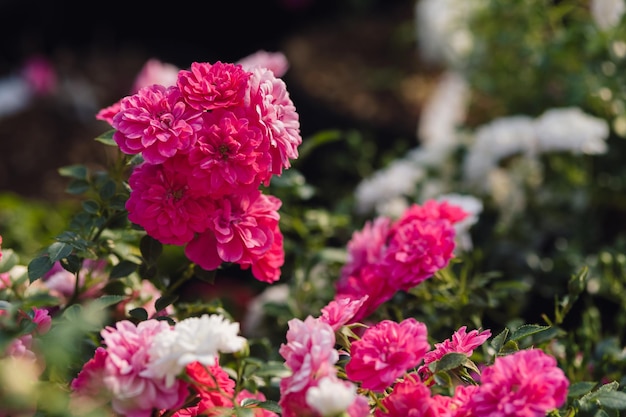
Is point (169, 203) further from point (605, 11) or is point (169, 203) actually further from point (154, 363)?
point (605, 11)

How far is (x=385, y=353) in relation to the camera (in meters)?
0.82

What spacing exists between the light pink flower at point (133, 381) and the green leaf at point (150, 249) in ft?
0.83

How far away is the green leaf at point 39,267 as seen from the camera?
0.96 metres

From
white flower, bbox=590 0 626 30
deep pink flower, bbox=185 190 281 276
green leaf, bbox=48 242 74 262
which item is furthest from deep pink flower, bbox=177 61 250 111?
white flower, bbox=590 0 626 30

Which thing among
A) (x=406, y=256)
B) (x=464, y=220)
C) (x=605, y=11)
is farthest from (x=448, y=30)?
(x=406, y=256)

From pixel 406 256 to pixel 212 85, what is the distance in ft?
1.07

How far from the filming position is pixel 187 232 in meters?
0.95

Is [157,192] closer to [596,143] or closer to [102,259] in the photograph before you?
[102,259]

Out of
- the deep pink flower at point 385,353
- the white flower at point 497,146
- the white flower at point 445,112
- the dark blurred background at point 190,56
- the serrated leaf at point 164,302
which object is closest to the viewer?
the deep pink flower at point 385,353

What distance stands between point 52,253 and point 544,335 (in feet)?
1.96

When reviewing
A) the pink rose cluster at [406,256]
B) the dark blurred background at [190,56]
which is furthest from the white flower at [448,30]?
the pink rose cluster at [406,256]

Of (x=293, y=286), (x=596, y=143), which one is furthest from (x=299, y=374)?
(x=596, y=143)

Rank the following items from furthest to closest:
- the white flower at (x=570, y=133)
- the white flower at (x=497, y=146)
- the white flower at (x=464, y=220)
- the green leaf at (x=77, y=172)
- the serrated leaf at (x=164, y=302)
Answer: the white flower at (x=497, y=146)
the white flower at (x=570, y=133)
the white flower at (x=464, y=220)
the green leaf at (x=77, y=172)
the serrated leaf at (x=164, y=302)

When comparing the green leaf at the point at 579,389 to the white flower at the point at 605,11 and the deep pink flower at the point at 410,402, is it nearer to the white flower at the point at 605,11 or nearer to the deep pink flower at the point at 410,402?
the deep pink flower at the point at 410,402
